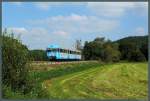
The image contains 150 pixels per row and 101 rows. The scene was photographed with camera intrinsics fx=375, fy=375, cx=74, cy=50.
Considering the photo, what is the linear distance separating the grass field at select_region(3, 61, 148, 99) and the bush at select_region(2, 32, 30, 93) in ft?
0.47

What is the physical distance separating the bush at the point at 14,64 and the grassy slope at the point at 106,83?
1886 millimetres

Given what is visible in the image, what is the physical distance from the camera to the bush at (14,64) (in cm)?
347

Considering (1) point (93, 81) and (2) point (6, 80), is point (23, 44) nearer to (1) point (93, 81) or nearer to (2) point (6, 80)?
(2) point (6, 80)

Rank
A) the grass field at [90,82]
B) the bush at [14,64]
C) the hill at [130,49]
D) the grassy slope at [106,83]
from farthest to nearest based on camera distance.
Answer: the grassy slope at [106,83] < the grass field at [90,82] < the hill at [130,49] < the bush at [14,64]

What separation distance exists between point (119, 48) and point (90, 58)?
6.55 feet

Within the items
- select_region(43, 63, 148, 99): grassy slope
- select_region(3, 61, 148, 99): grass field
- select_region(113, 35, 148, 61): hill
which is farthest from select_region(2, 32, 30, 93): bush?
select_region(43, 63, 148, 99): grassy slope

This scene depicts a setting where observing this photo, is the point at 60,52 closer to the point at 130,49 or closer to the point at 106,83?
the point at 106,83

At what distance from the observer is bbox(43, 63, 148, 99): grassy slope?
6.04 metres

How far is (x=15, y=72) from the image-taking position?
3584 mm

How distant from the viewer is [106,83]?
7.89 meters

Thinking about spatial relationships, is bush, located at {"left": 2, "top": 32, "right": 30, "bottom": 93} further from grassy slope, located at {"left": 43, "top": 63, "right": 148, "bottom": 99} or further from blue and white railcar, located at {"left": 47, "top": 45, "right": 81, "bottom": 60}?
grassy slope, located at {"left": 43, "top": 63, "right": 148, "bottom": 99}

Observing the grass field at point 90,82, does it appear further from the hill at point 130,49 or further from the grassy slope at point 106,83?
the hill at point 130,49

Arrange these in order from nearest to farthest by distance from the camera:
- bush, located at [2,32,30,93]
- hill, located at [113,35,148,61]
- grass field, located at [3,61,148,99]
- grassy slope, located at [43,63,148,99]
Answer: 1. bush, located at [2,32,30,93]
2. hill, located at [113,35,148,61]
3. grass field, located at [3,61,148,99]
4. grassy slope, located at [43,63,148,99]

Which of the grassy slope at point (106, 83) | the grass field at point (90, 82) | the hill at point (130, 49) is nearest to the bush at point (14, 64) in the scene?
the grass field at point (90, 82)
